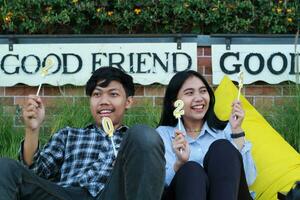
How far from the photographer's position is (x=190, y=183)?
2.45m

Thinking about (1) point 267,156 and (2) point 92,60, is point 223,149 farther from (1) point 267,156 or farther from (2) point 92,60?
(2) point 92,60

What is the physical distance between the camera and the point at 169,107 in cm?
307

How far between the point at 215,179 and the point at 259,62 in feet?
5.41

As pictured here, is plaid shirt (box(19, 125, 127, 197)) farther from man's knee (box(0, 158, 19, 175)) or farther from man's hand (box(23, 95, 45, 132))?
man's knee (box(0, 158, 19, 175))

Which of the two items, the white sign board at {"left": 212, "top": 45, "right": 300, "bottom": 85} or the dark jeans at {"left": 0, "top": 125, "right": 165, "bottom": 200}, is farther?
the white sign board at {"left": 212, "top": 45, "right": 300, "bottom": 85}

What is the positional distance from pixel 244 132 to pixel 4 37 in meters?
1.85

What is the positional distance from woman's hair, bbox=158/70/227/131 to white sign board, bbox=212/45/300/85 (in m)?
0.91

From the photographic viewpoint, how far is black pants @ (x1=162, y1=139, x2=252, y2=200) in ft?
7.97

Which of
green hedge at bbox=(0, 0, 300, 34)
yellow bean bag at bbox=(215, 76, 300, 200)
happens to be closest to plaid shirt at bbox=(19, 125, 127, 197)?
yellow bean bag at bbox=(215, 76, 300, 200)

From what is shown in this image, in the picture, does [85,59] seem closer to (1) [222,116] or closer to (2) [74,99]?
(2) [74,99]

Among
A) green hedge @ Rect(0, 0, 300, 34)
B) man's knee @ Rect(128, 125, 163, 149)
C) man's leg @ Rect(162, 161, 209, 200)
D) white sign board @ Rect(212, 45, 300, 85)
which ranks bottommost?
man's leg @ Rect(162, 161, 209, 200)

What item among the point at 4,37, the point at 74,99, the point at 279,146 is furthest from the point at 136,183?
the point at 4,37

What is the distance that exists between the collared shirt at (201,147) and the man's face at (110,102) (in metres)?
0.24

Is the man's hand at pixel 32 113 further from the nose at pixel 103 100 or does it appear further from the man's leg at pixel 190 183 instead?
the man's leg at pixel 190 183
